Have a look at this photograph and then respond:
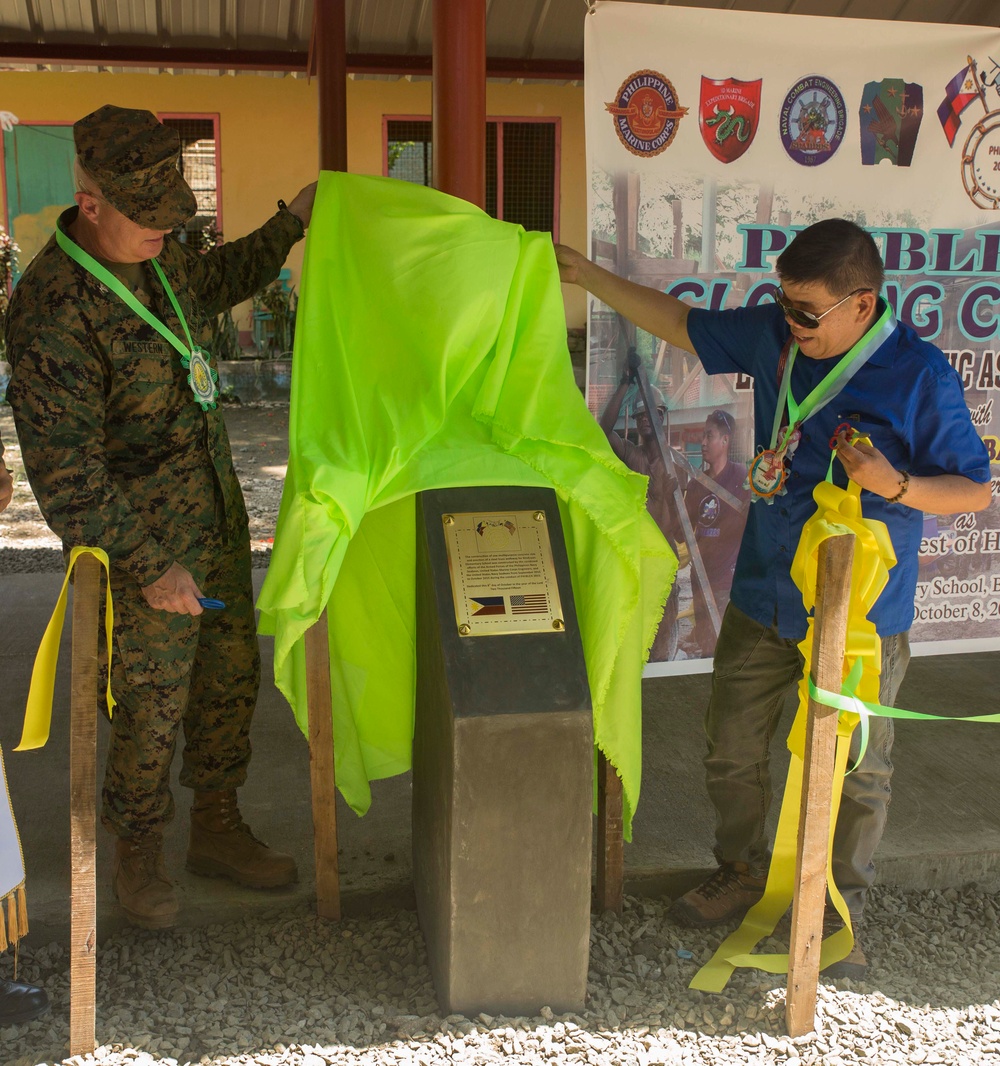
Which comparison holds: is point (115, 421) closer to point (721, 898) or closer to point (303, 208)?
point (303, 208)

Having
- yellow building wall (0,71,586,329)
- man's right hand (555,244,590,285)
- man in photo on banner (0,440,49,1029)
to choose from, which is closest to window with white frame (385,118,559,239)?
yellow building wall (0,71,586,329)

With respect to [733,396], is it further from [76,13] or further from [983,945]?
[76,13]

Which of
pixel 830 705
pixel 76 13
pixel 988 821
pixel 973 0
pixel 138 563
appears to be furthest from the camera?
pixel 76 13

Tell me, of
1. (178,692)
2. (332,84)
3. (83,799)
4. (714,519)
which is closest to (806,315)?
(714,519)

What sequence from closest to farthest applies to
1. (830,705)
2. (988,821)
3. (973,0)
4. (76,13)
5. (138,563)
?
(830,705) < (138,563) < (988,821) < (973,0) < (76,13)

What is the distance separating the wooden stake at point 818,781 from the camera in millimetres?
2441

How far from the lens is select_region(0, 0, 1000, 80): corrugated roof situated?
6047mm

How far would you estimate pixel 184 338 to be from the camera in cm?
284

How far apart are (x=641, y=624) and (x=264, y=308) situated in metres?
Answer: 11.5

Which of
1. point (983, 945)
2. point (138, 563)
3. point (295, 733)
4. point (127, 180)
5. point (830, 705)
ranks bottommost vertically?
point (983, 945)

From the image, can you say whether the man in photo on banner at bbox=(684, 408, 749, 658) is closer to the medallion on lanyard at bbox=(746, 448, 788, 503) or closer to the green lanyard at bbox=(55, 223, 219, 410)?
the medallion on lanyard at bbox=(746, 448, 788, 503)

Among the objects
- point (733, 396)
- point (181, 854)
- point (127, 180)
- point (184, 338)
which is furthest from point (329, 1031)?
point (733, 396)

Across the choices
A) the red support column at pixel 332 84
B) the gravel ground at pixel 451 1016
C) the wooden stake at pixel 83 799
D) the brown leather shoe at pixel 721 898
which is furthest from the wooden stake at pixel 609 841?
the red support column at pixel 332 84

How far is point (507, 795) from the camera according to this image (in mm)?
2551
